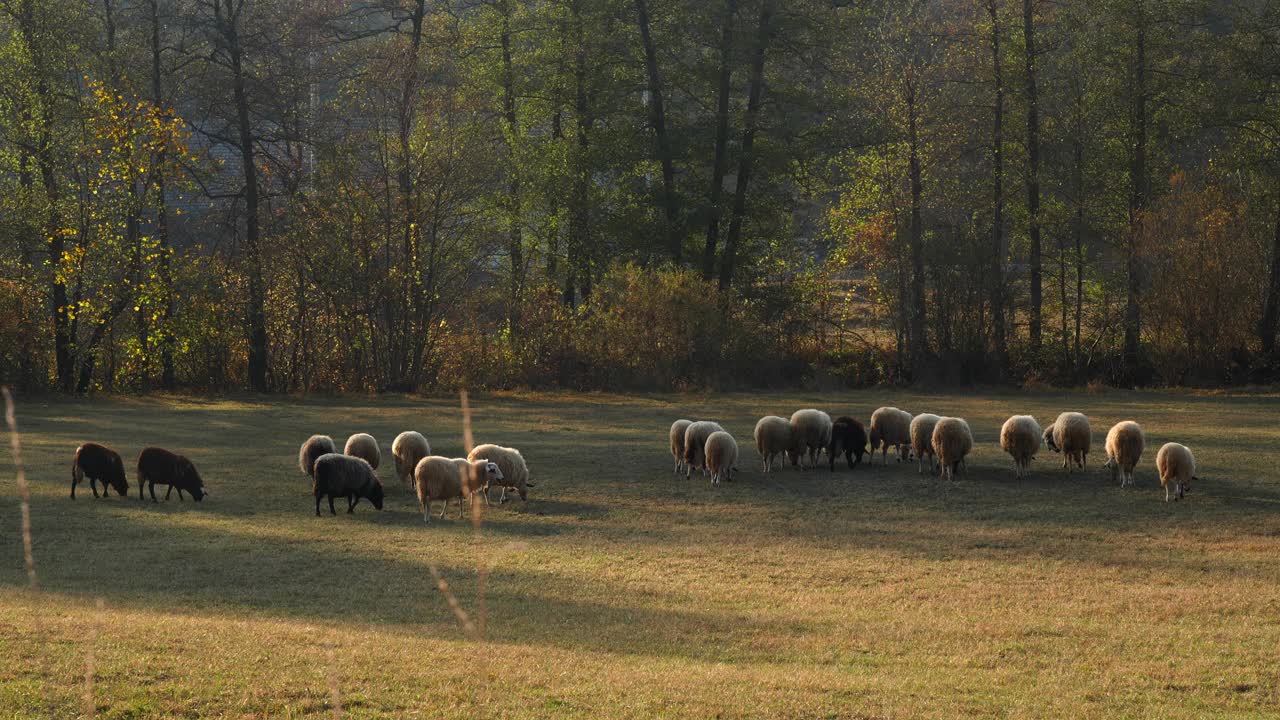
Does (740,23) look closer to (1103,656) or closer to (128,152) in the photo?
(128,152)

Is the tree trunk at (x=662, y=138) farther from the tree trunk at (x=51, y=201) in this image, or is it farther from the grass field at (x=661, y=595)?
the grass field at (x=661, y=595)

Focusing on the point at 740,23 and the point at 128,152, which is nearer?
the point at 128,152

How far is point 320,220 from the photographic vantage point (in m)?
38.0

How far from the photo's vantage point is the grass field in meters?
8.49

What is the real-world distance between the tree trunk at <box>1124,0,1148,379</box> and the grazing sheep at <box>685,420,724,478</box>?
22692mm

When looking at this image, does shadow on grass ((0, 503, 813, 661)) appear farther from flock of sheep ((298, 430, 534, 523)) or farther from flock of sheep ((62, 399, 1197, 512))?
flock of sheep ((62, 399, 1197, 512))

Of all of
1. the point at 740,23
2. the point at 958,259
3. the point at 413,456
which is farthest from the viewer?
the point at 740,23

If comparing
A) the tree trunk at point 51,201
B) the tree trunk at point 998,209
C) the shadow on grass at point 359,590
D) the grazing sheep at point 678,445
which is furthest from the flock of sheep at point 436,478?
the tree trunk at point 998,209

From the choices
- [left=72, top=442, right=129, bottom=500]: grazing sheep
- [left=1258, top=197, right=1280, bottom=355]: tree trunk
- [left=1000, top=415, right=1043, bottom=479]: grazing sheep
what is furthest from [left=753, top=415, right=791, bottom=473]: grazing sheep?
[left=1258, top=197, right=1280, bottom=355]: tree trunk

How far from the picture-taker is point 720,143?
44.9 metres

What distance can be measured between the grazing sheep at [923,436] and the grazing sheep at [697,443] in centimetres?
344

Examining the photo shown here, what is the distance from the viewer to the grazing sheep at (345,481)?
17.2 m

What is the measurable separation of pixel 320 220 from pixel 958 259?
1998 centimetres

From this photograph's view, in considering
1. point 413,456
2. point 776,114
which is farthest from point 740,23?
point 413,456
